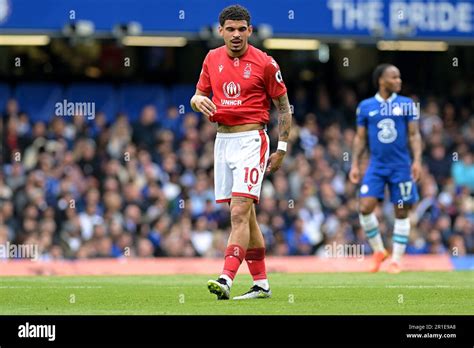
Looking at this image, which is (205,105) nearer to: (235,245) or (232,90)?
(232,90)

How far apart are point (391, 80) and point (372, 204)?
1.76 m

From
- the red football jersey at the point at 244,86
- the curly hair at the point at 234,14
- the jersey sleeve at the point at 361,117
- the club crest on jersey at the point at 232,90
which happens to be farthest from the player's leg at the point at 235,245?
the jersey sleeve at the point at 361,117

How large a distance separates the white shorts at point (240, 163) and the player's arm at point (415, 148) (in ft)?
17.1

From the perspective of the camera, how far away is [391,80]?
16672 mm

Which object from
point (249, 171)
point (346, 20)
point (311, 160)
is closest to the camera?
point (249, 171)

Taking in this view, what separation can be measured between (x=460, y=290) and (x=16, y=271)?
738cm

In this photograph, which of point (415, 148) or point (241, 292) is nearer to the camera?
point (241, 292)

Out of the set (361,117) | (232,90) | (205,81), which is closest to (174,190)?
(361,117)

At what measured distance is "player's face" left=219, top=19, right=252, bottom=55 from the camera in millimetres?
11617

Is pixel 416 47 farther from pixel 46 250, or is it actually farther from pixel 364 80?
pixel 46 250

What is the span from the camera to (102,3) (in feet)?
73.2

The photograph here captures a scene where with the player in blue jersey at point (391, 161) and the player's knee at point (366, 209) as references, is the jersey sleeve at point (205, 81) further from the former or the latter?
the player's knee at point (366, 209)

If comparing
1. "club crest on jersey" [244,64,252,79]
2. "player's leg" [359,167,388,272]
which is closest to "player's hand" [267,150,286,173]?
"club crest on jersey" [244,64,252,79]

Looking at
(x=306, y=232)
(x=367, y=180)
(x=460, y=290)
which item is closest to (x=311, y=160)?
(x=306, y=232)
